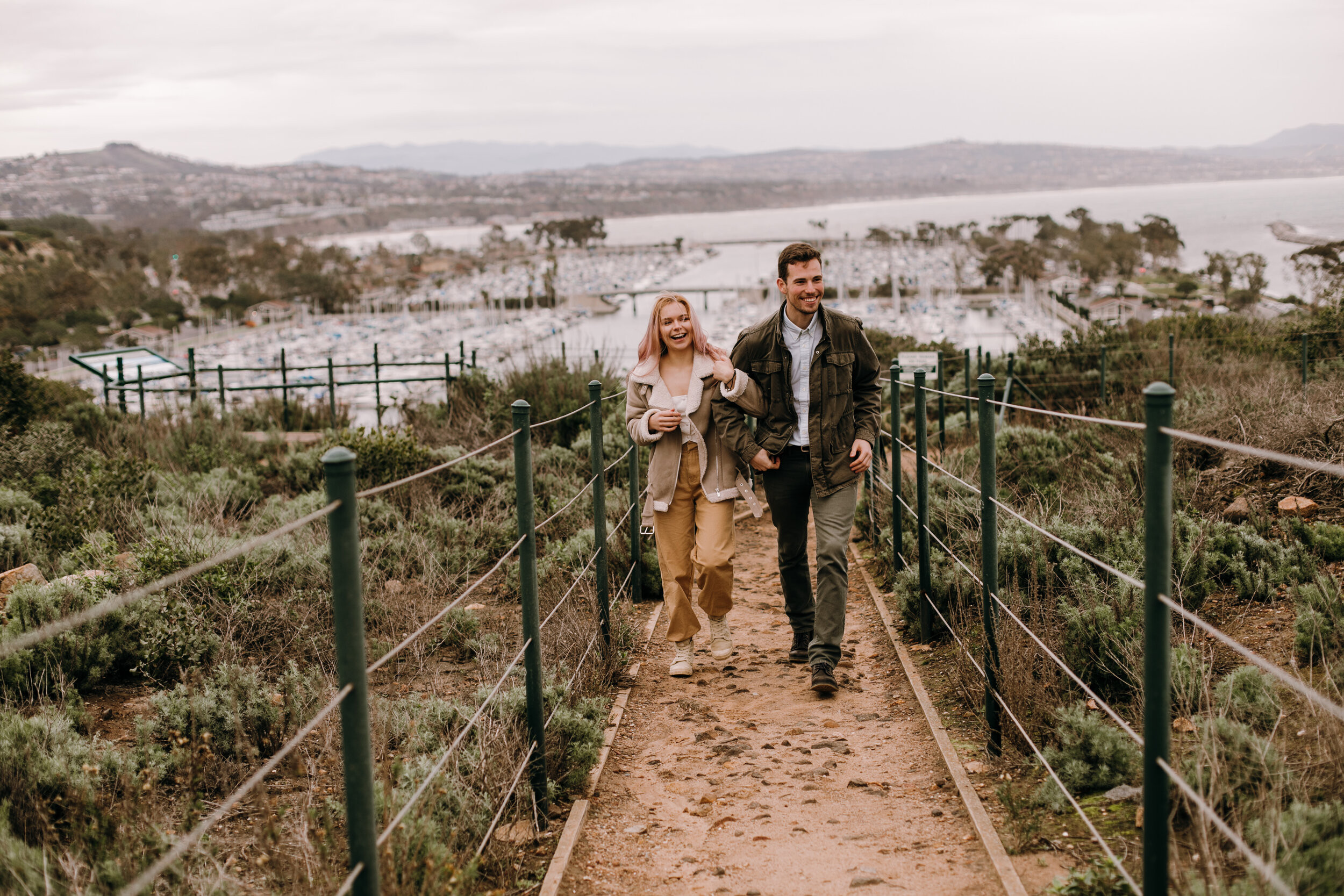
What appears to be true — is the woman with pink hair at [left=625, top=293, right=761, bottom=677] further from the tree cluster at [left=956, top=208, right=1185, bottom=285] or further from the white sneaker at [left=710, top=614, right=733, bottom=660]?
the tree cluster at [left=956, top=208, right=1185, bottom=285]

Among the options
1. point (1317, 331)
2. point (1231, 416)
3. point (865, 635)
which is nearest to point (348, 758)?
point (865, 635)

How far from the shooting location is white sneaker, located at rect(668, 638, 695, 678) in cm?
553

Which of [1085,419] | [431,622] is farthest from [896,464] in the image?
[431,622]

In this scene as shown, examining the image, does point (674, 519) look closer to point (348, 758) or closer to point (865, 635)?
point (865, 635)

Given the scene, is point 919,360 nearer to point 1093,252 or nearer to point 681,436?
point 681,436

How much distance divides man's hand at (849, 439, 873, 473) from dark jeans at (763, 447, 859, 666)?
0.15 metres

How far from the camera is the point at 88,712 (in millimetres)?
5016

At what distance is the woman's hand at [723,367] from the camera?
504cm

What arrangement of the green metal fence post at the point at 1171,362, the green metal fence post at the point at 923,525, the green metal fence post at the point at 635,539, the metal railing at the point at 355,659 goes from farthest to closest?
the green metal fence post at the point at 1171,362
the green metal fence post at the point at 635,539
the green metal fence post at the point at 923,525
the metal railing at the point at 355,659

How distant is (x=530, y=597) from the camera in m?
3.71

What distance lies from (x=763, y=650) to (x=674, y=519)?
3.89 ft

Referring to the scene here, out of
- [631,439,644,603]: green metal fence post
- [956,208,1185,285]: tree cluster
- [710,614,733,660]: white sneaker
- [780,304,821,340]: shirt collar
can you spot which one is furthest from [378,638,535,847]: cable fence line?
[956,208,1185,285]: tree cluster

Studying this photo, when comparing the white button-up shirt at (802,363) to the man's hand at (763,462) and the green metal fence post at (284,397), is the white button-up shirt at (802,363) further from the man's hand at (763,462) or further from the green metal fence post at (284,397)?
the green metal fence post at (284,397)

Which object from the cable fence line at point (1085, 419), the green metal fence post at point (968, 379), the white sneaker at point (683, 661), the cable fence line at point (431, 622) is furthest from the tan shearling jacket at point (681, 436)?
the green metal fence post at point (968, 379)
